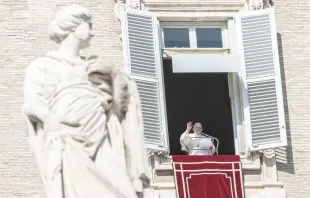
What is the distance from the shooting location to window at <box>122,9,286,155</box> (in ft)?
92.5

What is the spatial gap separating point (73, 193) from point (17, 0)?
1392 cm

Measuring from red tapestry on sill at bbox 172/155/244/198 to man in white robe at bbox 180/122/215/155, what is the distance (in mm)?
202

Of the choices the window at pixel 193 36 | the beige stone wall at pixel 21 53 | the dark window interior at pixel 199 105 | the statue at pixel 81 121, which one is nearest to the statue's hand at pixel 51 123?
the statue at pixel 81 121

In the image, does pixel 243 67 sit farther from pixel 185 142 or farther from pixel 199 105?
pixel 185 142

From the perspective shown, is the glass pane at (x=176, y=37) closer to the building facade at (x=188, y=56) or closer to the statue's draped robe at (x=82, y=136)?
the building facade at (x=188, y=56)

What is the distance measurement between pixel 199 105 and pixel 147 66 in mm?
1538

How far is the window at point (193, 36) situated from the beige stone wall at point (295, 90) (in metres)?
1.04

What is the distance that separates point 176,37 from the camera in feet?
94.9

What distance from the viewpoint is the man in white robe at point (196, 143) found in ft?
92.8

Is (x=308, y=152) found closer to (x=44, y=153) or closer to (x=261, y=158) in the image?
(x=261, y=158)

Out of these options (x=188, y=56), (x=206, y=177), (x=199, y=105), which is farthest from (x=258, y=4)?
(x=206, y=177)

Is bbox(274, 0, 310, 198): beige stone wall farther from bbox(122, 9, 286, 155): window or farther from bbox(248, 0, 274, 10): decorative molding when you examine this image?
bbox(122, 9, 286, 155): window

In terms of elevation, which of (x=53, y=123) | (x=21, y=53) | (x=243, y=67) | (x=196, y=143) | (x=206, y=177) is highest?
(x=21, y=53)

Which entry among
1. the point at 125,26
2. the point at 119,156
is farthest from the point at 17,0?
the point at 119,156
